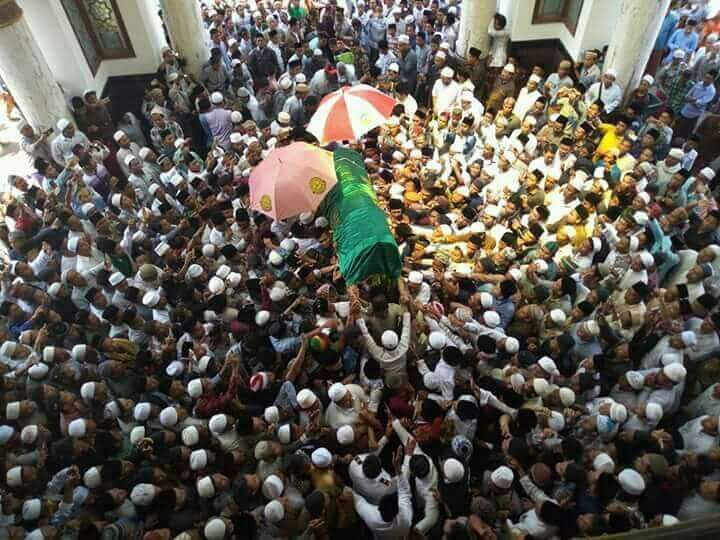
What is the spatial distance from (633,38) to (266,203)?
20.1 feet

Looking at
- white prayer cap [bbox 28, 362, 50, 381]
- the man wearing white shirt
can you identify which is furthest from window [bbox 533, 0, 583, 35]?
white prayer cap [bbox 28, 362, 50, 381]

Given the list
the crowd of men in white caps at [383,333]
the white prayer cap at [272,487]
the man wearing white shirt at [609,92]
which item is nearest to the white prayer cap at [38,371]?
the crowd of men in white caps at [383,333]

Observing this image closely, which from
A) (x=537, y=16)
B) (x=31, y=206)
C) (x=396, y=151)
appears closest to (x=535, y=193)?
(x=396, y=151)

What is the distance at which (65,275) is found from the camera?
645cm

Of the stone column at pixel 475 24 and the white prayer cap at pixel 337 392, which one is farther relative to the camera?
the stone column at pixel 475 24

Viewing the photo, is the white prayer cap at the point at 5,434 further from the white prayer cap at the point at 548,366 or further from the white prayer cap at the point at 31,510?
the white prayer cap at the point at 548,366

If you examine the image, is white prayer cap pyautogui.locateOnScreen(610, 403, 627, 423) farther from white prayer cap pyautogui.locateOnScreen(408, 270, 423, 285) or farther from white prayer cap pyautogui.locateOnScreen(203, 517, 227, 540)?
white prayer cap pyautogui.locateOnScreen(203, 517, 227, 540)

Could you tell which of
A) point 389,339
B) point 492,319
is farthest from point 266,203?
point 492,319

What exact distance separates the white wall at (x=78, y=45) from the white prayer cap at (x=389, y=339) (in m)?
6.98

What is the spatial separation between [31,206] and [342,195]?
4295mm

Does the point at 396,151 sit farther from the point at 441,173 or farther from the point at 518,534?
the point at 518,534

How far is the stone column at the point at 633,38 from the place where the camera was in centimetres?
817

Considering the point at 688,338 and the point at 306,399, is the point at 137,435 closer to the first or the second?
the point at 306,399

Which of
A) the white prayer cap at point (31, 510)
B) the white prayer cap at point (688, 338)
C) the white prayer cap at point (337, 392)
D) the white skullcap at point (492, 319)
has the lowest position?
the white prayer cap at point (31, 510)
